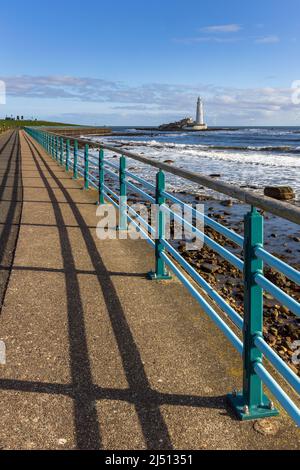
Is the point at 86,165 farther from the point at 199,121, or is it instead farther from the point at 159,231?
the point at 199,121

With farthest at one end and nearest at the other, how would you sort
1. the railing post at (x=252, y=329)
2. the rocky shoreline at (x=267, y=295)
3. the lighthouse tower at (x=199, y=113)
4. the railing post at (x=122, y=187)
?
the lighthouse tower at (x=199, y=113) < the railing post at (x=122, y=187) < the rocky shoreline at (x=267, y=295) < the railing post at (x=252, y=329)

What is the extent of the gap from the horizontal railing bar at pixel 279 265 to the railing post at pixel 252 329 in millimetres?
62

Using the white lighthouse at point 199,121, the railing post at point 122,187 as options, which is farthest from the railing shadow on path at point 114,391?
the white lighthouse at point 199,121

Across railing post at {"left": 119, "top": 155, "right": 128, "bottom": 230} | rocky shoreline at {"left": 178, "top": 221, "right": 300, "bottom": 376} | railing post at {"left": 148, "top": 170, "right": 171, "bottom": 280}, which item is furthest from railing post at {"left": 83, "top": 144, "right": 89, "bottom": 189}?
railing post at {"left": 148, "top": 170, "right": 171, "bottom": 280}

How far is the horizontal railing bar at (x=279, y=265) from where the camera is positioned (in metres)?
1.93

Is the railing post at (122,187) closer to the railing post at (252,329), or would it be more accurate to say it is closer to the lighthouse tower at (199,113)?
the railing post at (252,329)

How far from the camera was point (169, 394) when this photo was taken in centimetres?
277

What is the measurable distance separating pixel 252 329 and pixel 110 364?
3.51 feet

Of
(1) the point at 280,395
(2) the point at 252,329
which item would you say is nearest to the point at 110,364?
(2) the point at 252,329

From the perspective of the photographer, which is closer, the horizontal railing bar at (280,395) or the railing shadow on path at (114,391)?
the horizontal railing bar at (280,395)

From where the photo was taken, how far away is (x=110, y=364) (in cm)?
307

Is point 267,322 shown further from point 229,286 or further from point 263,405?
point 263,405
